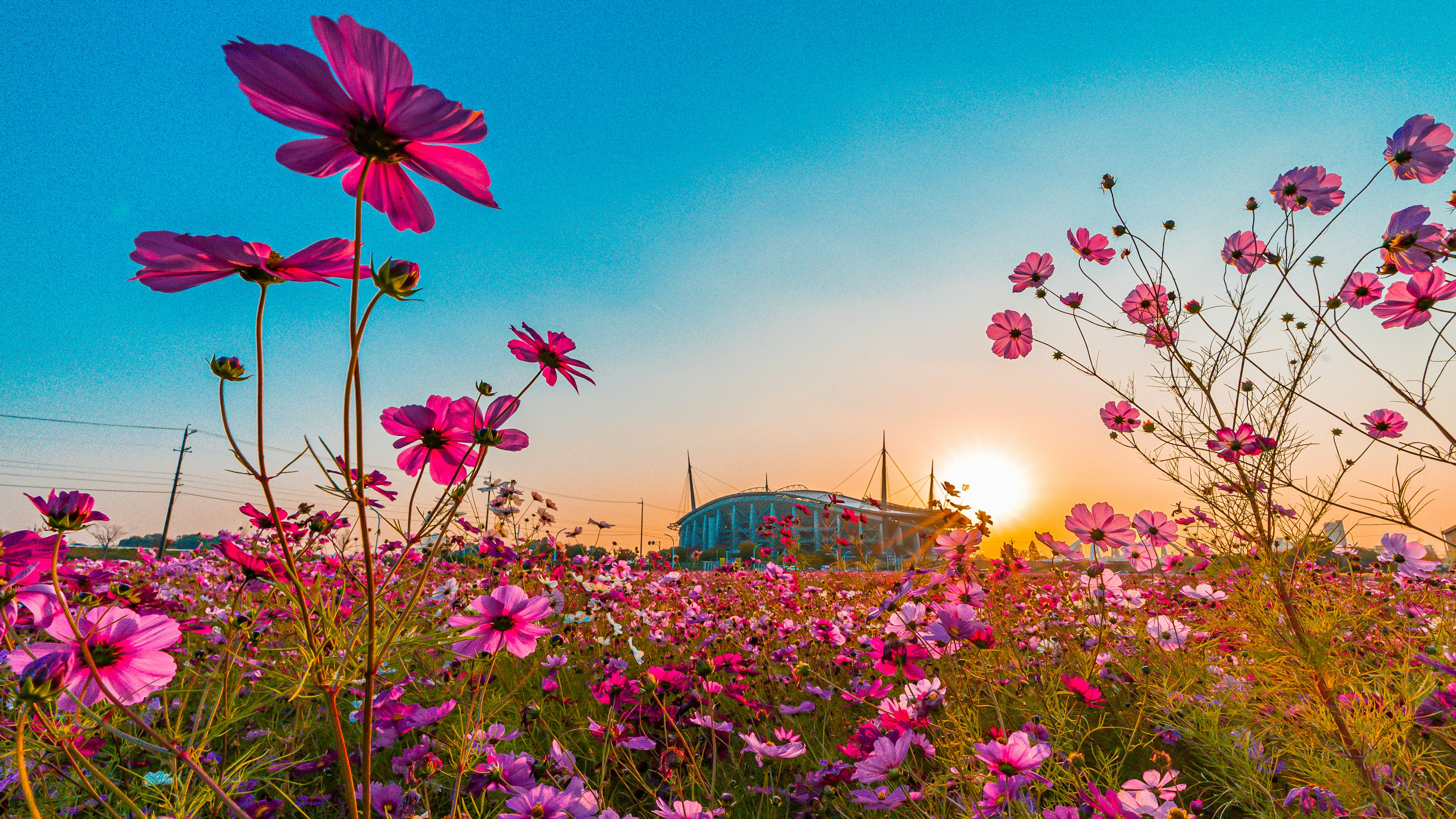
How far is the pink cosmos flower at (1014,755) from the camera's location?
1022 millimetres

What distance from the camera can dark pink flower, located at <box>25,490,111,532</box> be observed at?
0.76 m

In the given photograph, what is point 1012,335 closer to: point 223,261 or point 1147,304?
point 1147,304

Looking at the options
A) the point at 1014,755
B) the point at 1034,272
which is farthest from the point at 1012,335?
the point at 1014,755

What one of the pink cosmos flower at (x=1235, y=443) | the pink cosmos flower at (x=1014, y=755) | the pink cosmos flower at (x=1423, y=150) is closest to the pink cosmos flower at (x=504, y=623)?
the pink cosmos flower at (x=1014, y=755)

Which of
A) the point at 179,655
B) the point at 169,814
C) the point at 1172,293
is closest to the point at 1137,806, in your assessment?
the point at 169,814

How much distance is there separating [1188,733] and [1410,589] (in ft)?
10.1

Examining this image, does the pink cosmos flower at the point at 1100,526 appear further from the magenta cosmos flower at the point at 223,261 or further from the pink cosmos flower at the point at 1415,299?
the magenta cosmos flower at the point at 223,261

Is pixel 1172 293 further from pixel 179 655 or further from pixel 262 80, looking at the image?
pixel 179 655

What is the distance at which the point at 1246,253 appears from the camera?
217 cm

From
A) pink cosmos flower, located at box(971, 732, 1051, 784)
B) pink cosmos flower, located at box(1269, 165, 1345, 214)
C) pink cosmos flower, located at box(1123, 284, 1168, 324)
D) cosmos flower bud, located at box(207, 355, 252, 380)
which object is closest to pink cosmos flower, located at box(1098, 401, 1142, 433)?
pink cosmos flower, located at box(1123, 284, 1168, 324)

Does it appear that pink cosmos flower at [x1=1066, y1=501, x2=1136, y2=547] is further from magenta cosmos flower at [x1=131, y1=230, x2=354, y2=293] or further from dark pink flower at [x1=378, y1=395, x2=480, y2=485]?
magenta cosmos flower at [x1=131, y1=230, x2=354, y2=293]

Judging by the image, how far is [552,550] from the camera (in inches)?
144

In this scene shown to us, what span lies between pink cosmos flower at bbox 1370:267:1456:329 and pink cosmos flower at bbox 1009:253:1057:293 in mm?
916

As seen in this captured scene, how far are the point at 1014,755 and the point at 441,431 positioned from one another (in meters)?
1.06
